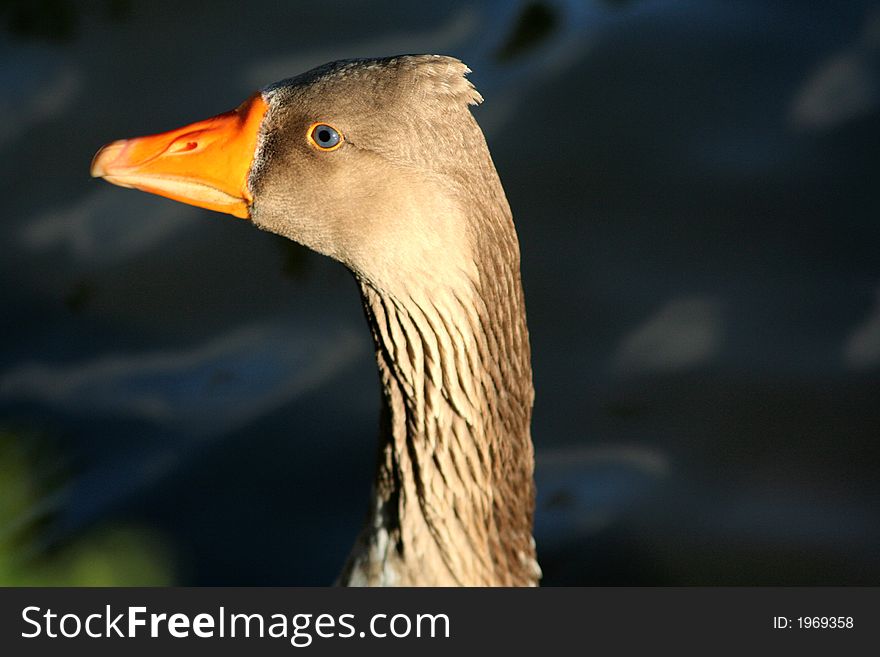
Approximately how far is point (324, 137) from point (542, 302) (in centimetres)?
240

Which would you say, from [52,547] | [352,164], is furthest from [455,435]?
[52,547]

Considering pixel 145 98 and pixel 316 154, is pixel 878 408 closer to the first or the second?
pixel 316 154

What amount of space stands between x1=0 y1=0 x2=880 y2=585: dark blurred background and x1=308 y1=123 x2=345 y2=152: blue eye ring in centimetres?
177

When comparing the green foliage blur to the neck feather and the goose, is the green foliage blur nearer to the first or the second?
the neck feather

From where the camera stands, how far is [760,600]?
3.28 meters

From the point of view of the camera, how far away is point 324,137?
2719mm

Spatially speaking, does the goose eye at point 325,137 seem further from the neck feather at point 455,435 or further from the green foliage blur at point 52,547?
the green foliage blur at point 52,547

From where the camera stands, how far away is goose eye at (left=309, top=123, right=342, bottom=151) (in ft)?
8.87

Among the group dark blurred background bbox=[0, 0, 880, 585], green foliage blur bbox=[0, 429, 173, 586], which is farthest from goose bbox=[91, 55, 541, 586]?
dark blurred background bbox=[0, 0, 880, 585]

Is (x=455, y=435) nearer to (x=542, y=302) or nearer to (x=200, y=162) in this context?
(x=200, y=162)

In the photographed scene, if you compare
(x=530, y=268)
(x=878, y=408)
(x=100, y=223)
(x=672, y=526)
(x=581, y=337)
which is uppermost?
(x=100, y=223)

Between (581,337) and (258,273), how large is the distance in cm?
145

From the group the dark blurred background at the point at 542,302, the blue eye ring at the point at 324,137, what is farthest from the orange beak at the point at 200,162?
the dark blurred background at the point at 542,302

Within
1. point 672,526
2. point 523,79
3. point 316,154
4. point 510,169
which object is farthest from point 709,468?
point 316,154
